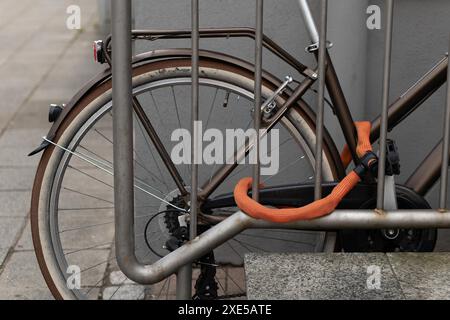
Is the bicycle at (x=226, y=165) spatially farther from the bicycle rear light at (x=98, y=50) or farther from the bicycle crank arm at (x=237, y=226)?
the bicycle crank arm at (x=237, y=226)

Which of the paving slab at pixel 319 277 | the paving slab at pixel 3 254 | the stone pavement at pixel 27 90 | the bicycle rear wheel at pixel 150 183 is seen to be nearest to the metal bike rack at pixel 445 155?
the paving slab at pixel 319 277

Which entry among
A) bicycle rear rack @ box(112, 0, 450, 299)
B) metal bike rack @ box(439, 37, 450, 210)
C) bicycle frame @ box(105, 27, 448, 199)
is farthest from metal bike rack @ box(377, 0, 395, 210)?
bicycle frame @ box(105, 27, 448, 199)

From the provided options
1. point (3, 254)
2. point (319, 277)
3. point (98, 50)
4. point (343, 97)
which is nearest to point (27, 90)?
point (3, 254)

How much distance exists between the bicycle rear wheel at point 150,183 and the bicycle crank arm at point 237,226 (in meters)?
0.36

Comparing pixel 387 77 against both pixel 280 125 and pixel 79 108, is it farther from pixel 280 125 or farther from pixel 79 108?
pixel 79 108

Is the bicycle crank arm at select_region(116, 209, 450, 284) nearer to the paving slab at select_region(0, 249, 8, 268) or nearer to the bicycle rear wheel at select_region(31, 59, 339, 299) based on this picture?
the bicycle rear wheel at select_region(31, 59, 339, 299)

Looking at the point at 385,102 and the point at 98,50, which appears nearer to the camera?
the point at 385,102

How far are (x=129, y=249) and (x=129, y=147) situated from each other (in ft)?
1.13

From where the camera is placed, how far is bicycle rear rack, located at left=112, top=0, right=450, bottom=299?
2.78 m

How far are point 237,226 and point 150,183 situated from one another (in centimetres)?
144

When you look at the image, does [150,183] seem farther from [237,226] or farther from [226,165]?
[237,226]

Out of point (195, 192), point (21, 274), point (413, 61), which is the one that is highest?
point (413, 61)

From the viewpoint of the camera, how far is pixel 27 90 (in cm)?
749

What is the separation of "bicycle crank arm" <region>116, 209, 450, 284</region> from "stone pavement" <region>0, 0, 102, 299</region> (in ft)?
4.46
